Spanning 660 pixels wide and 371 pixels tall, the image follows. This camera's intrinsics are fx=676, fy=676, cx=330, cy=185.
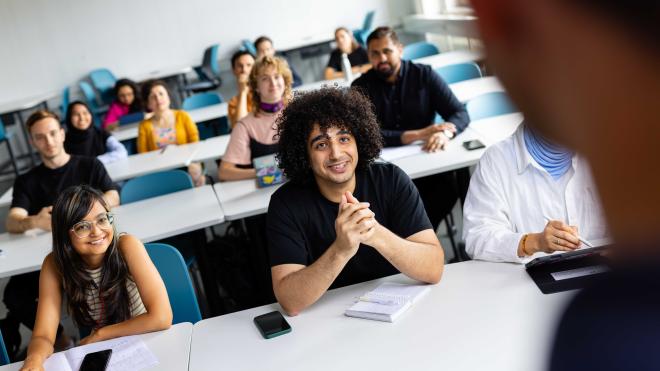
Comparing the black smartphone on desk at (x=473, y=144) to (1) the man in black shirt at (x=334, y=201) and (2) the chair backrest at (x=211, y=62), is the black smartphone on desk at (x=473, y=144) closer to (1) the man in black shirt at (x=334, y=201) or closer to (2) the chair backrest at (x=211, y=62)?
(1) the man in black shirt at (x=334, y=201)

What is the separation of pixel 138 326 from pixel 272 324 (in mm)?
461

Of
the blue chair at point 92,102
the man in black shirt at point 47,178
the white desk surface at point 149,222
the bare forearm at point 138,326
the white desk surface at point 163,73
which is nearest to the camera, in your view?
the bare forearm at point 138,326

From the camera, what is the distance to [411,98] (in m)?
3.94

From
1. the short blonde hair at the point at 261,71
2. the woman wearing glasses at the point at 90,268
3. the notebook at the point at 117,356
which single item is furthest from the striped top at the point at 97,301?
the short blonde hair at the point at 261,71

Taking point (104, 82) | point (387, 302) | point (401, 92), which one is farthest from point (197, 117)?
point (104, 82)

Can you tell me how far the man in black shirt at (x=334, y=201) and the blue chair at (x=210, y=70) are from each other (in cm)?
717

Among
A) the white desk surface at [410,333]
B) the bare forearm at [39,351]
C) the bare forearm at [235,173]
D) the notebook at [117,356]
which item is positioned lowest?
the notebook at [117,356]

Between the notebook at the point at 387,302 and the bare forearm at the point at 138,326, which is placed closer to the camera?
the notebook at the point at 387,302

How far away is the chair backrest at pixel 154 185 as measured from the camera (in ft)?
12.0

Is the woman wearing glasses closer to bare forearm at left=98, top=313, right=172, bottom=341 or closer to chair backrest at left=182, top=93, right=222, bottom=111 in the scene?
bare forearm at left=98, top=313, right=172, bottom=341

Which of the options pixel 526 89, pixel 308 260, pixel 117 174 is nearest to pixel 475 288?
pixel 308 260

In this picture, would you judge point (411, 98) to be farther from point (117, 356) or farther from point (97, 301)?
point (117, 356)

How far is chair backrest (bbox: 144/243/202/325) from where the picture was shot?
2383mm

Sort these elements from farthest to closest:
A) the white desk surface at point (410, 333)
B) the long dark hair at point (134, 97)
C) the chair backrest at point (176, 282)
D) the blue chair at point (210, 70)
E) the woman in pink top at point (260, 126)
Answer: the blue chair at point (210, 70)
the long dark hair at point (134, 97)
the woman in pink top at point (260, 126)
the chair backrest at point (176, 282)
the white desk surface at point (410, 333)
